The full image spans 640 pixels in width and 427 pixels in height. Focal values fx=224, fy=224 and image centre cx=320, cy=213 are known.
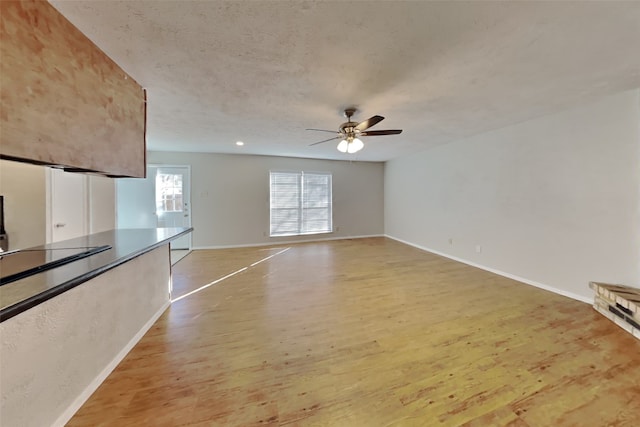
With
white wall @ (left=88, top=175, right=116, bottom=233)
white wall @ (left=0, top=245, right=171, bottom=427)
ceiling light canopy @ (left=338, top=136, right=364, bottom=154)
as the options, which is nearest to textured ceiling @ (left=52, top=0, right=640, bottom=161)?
ceiling light canopy @ (left=338, top=136, right=364, bottom=154)

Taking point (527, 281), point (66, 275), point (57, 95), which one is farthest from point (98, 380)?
point (527, 281)

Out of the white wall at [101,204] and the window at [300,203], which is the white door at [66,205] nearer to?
the white wall at [101,204]

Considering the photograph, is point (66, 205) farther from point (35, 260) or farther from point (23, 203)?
point (35, 260)

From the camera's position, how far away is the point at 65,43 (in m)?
1.40

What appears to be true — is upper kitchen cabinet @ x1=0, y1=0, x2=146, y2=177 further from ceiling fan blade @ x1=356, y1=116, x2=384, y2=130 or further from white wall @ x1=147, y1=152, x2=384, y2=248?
white wall @ x1=147, y1=152, x2=384, y2=248

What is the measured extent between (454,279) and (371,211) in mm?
3809

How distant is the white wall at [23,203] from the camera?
8.09 feet

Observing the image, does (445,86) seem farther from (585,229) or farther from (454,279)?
(454,279)

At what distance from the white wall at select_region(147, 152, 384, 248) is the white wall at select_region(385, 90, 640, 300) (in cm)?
285

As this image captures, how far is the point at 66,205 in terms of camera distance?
111 inches

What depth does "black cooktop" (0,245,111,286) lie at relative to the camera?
119cm

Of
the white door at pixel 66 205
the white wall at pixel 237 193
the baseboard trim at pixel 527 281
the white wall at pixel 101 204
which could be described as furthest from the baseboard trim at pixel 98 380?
the baseboard trim at pixel 527 281

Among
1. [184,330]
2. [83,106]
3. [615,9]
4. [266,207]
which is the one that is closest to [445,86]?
[615,9]

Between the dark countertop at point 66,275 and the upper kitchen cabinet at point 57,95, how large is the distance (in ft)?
2.10
